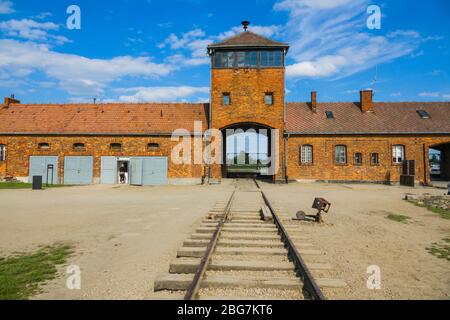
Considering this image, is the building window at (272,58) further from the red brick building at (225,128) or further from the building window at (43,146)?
the building window at (43,146)

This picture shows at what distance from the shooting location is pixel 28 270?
16.2ft

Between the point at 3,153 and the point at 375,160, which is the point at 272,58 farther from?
the point at 3,153

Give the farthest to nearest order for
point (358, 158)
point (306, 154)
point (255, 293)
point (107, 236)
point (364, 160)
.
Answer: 1. point (306, 154)
2. point (358, 158)
3. point (364, 160)
4. point (107, 236)
5. point (255, 293)

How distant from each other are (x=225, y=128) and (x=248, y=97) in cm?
319

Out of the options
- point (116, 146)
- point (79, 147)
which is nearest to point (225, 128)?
point (116, 146)

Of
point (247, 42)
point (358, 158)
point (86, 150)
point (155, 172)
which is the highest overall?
point (247, 42)

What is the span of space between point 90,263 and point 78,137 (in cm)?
2186

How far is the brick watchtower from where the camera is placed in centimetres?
2414

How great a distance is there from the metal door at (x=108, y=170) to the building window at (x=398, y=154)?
76.4 ft

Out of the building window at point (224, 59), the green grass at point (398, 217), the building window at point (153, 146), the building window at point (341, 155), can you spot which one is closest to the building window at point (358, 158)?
the building window at point (341, 155)

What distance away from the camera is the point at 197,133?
24.2 meters

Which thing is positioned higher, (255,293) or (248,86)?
(248,86)

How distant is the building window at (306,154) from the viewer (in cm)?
2505

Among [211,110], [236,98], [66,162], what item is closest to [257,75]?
[236,98]
